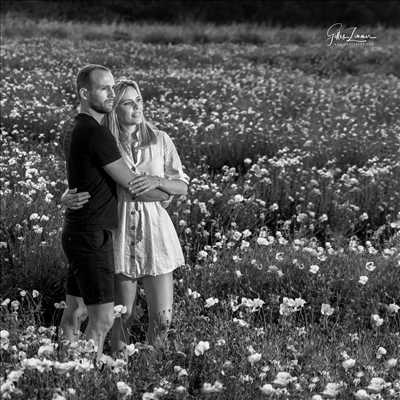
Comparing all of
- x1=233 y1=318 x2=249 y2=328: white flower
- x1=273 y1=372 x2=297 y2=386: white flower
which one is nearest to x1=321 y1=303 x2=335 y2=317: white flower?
x1=233 y1=318 x2=249 y2=328: white flower

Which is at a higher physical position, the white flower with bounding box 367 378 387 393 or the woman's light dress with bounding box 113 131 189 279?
the woman's light dress with bounding box 113 131 189 279

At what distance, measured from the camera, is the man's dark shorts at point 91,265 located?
140 inches

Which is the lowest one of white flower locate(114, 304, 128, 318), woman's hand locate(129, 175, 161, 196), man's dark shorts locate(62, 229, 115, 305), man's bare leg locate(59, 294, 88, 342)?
man's bare leg locate(59, 294, 88, 342)

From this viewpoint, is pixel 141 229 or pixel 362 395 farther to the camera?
pixel 141 229

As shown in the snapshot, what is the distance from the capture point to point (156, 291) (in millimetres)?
3898

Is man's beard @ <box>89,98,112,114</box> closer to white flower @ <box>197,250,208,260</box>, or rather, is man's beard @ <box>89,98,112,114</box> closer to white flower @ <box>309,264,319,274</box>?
white flower @ <box>197,250,208,260</box>

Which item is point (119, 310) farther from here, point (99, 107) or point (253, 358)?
point (99, 107)

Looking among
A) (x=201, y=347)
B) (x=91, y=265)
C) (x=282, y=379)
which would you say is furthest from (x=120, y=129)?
(x=282, y=379)

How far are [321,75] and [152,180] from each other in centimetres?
1375

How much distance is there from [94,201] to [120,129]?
507 millimetres

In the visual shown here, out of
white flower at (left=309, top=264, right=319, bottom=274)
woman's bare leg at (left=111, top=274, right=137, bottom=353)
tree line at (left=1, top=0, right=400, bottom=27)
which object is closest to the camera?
woman's bare leg at (left=111, top=274, right=137, bottom=353)

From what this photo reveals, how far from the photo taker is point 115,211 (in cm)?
373

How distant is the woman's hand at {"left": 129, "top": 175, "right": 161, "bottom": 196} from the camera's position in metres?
3.65

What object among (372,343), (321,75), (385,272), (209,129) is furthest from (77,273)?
(321,75)
